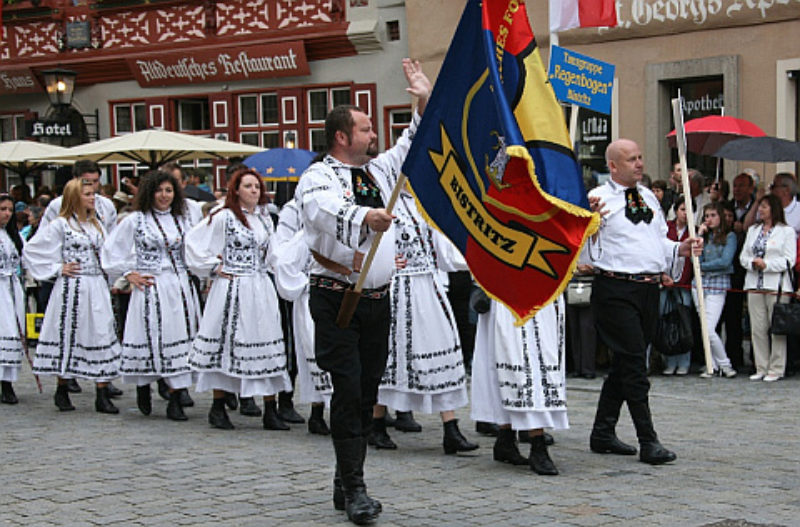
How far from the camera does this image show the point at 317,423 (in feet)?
30.8

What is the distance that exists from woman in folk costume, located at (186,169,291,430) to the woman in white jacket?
500cm

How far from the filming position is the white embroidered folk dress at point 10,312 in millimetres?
11711

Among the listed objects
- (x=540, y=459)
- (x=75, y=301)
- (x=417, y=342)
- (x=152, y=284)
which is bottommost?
(x=540, y=459)

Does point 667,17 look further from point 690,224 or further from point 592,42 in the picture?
point 690,224

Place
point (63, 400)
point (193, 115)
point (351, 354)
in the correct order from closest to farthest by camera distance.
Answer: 1. point (351, 354)
2. point (63, 400)
3. point (193, 115)

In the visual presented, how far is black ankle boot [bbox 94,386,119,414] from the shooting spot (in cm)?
1083

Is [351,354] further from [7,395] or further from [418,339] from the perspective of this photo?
[7,395]

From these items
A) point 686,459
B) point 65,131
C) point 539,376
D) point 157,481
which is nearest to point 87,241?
point 157,481

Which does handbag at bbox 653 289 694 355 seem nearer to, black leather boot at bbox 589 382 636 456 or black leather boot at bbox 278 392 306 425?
black leather boot at bbox 278 392 306 425

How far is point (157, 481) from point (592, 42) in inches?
528

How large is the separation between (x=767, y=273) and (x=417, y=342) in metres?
4.99

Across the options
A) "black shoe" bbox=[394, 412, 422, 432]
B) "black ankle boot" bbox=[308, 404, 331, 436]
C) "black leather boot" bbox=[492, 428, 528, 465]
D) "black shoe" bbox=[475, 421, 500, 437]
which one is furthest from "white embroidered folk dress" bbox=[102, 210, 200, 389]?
"black leather boot" bbox=[492, 428, 528, 465]

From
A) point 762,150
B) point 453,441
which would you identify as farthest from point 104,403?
point 762,150

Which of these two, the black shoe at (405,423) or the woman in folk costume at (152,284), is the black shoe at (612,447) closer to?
the black shoe at (405,423)
